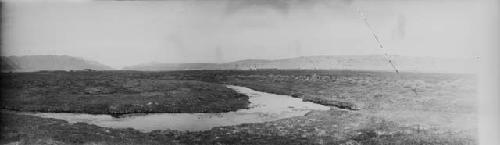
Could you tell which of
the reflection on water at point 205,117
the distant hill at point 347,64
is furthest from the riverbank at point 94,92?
the distant hill at point 347,64

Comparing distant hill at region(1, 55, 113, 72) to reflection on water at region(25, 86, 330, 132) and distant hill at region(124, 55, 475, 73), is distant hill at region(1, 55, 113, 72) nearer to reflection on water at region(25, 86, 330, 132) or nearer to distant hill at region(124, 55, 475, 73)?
distant hill at region(124, 55, 475, 73)

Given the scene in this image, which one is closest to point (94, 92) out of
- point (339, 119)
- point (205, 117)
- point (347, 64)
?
point (205, 117)

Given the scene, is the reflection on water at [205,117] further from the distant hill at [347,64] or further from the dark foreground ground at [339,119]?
the distant hill at [347,64]

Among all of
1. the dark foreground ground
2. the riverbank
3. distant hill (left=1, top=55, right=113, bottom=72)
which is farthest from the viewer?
the riverbank

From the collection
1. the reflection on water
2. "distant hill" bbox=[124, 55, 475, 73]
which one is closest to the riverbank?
the reflection on water

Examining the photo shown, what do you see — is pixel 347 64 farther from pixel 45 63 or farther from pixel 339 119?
pixel 45 63

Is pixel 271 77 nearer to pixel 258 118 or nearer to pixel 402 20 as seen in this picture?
pixel 258 118

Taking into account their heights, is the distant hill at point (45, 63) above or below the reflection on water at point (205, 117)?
above
